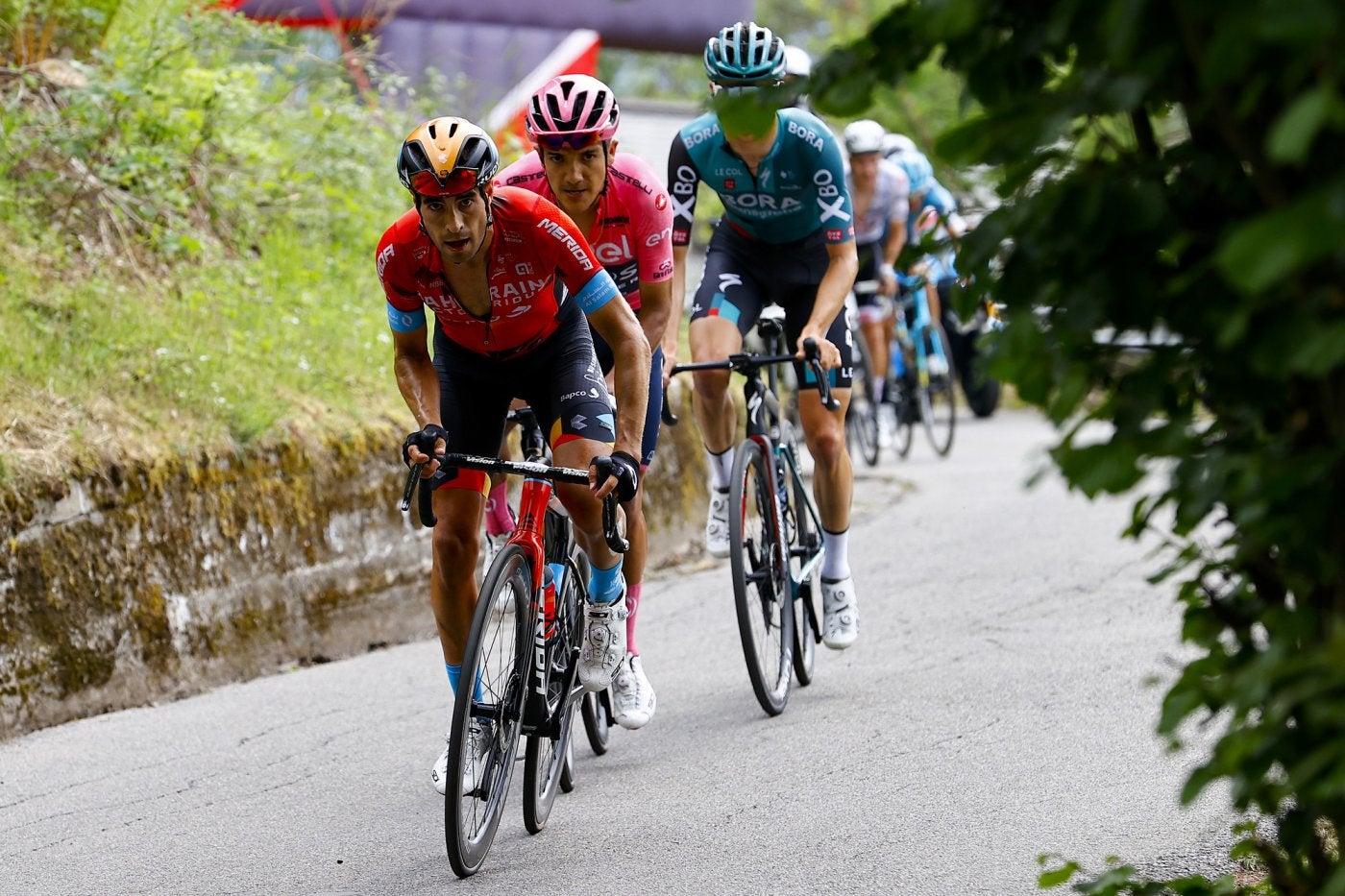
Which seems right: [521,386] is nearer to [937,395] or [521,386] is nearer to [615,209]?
[615,209]

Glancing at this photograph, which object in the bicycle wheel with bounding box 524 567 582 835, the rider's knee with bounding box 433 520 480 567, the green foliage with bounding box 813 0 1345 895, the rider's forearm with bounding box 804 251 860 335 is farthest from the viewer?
the rider's forearm with bounding box 804 251 860 335

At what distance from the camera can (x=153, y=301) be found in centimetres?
905

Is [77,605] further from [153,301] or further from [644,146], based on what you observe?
[644,146]

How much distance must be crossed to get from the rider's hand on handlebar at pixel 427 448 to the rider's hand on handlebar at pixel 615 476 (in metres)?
0.44

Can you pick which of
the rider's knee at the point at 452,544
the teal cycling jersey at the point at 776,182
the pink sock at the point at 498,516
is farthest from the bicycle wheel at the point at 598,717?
the teal cycling jersey at the point at 776,182

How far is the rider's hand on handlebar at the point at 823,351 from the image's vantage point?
20.7ft

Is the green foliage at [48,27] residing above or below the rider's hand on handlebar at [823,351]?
above

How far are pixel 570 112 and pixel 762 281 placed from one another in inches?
67.4

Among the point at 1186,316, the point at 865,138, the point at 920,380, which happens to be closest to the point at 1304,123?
the point at 1186,316

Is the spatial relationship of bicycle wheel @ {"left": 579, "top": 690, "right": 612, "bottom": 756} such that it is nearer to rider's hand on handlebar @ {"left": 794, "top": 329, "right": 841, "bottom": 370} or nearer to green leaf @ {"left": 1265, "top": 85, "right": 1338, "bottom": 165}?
rider's hand on handlebar @ {"left": 794, "top": 329, "right": 841, "bottom": 370}

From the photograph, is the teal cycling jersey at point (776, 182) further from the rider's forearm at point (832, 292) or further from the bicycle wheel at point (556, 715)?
the bicycle wheel at point (556, 715)

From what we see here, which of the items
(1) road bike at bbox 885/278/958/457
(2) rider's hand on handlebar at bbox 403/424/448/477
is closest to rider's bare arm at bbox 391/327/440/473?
(2) rider's hand on handlebar at bbox 403/424/448/477

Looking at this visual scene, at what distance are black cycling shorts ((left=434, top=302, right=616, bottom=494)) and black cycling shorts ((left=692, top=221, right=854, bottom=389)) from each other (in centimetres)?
157

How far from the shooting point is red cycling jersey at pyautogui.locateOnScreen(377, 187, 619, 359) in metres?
5.01
